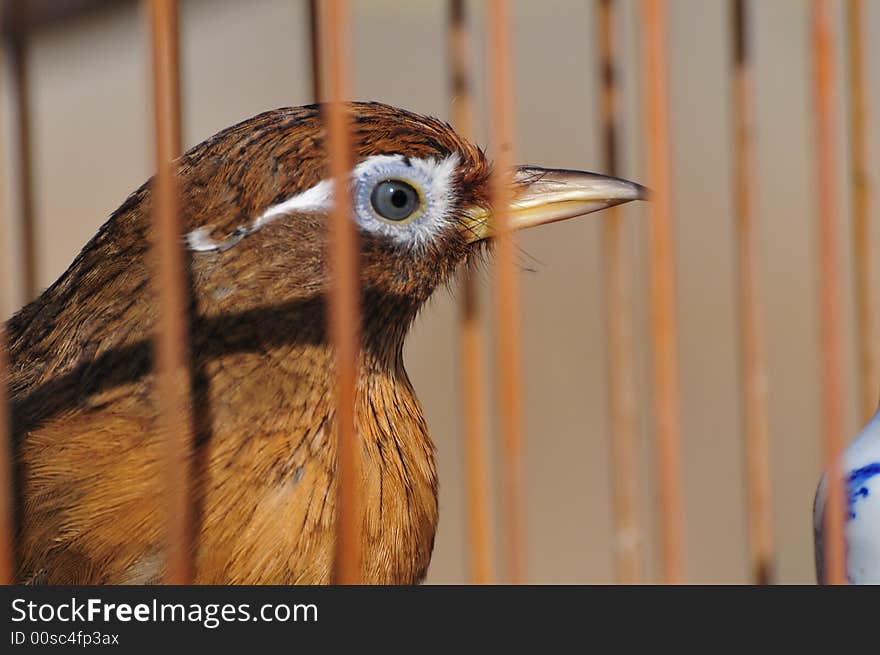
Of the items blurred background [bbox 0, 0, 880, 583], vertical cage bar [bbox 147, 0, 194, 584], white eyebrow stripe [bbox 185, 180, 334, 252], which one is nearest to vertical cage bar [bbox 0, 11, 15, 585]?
vertical cage bar [bbox 147, 0, 194, 584]

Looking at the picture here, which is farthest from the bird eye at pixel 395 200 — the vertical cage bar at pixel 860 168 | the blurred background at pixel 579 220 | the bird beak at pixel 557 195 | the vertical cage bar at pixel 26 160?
the blurred background at pixel 579 220

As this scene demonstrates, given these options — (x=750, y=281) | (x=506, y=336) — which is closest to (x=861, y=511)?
(x=750, y=281)

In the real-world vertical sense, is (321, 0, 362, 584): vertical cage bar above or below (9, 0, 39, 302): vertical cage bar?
below

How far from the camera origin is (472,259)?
1889 mm

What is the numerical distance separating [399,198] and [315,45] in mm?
274

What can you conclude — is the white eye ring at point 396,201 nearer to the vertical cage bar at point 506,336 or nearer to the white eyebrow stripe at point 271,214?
the white eyebrow stripe at point 271,214

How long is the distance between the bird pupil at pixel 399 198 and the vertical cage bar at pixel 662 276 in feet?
1.78

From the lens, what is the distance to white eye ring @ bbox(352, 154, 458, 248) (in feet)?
5.71

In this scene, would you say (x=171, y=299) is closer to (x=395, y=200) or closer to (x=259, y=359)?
(x=259, y=359)

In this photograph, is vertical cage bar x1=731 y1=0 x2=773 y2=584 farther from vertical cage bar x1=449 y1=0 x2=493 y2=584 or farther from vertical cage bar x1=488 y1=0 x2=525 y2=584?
vertical cage bar x1=488 y1=0 x2=525 y2=584

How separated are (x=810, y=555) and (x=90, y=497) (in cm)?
304

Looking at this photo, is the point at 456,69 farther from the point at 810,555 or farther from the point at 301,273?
the point at 810,555
